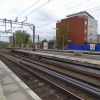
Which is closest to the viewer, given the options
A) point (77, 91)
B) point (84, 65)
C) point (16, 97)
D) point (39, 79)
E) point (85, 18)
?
point (16, 97)

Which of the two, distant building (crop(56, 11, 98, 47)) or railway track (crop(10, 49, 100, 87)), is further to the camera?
distant building (crop(56, 11, 98, 47))

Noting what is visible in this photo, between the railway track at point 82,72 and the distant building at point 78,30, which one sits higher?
the distant building at point 78,30

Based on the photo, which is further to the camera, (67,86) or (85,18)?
(85,18)

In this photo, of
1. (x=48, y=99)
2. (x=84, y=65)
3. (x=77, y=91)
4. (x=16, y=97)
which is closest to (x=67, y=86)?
(x=77, y=91)

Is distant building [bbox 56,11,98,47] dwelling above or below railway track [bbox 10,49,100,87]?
above

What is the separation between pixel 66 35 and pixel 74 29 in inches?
174

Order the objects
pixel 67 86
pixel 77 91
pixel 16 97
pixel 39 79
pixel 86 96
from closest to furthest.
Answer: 1. pixel 16 97
2. pixel 86 96
3. pixel 77 91
4. pixel 67 86
5. pixel 39 79

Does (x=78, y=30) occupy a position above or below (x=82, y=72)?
above

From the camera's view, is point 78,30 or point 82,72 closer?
point 82,72

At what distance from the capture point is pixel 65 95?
1012 cm

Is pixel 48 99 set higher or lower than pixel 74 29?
lower

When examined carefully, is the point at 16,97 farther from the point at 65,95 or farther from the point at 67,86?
the point at 67,86

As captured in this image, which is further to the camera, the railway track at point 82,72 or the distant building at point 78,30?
the distant building at point 78,30

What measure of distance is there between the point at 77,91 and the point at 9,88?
3.21 m
